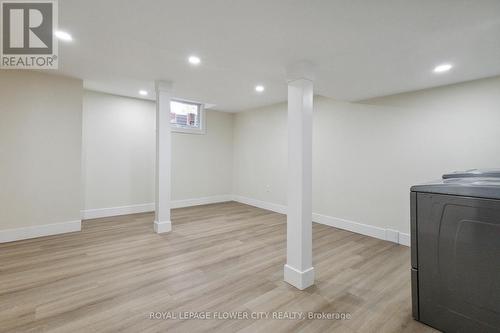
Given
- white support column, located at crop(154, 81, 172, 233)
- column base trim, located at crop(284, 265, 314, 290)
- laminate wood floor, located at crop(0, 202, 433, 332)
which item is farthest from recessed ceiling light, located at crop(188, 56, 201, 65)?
column base trim, located at crop(284, 265, 314, 290)

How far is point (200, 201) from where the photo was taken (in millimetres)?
5930

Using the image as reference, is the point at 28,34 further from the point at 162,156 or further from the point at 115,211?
the point at 115,211

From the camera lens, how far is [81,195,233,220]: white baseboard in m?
4.47

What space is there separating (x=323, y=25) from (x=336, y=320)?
2.40 m

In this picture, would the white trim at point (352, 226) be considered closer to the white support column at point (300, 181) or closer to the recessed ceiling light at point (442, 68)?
the white support column at point (300, 181)

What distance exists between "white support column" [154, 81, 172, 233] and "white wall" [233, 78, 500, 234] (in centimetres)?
257

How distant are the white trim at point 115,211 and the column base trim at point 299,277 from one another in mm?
3885

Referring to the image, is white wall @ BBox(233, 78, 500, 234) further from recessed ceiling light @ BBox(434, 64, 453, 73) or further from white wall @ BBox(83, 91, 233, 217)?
white wall @ BBox(83, 91, 233, 217)

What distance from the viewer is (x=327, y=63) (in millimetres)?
2553

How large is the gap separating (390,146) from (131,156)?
16.4ft

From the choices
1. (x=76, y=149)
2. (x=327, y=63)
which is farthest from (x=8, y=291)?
(x=327, y=63)

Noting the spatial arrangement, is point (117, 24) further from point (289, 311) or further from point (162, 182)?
point (289, 311)

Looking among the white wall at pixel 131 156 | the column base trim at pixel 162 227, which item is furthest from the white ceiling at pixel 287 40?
the column base trim at pixel 162 227

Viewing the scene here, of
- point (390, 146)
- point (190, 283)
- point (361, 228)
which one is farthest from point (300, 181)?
point (361, 228)
